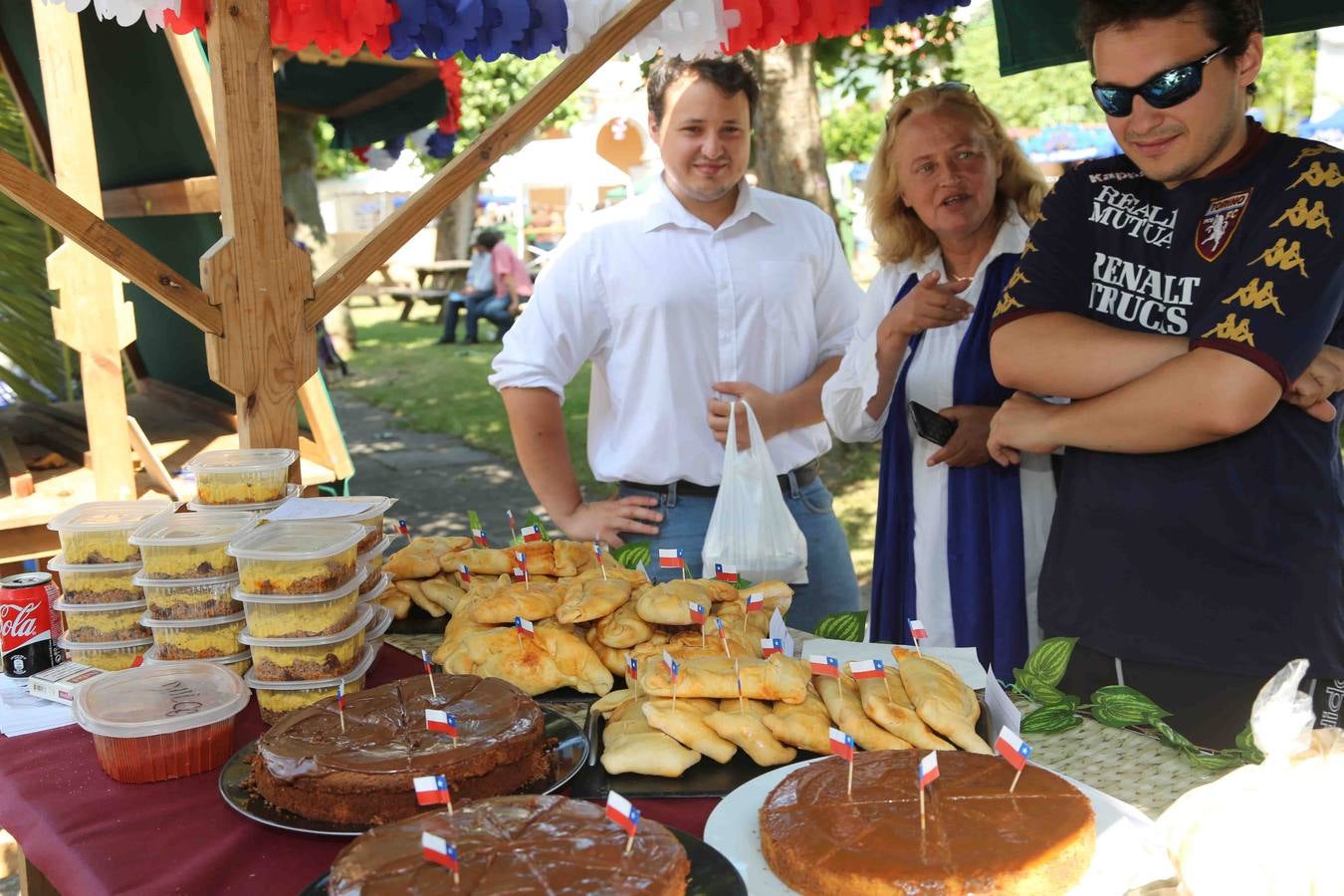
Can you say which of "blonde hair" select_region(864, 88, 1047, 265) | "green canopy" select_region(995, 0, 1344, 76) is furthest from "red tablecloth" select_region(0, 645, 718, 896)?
"green canopy" select_region(995, 0, 1344, 76)

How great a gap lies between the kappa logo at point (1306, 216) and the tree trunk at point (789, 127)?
538 cm

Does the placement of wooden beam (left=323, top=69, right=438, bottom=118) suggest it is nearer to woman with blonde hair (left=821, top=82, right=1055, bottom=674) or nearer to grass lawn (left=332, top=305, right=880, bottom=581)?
grass lawn (left=332, top=305, right=880, bottom=581)

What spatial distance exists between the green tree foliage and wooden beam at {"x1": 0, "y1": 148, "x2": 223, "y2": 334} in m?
2.65

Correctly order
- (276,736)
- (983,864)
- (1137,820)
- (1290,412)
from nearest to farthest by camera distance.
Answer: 1. (983,864)
2. (1137,820)
3. (276,736)
4. (1290,412)

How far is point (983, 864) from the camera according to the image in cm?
136

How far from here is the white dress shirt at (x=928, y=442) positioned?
2826 millimetres

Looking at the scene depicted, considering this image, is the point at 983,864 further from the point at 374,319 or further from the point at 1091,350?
the point at 374,319

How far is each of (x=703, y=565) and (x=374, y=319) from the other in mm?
20863

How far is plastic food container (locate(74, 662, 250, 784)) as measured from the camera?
73.5 inches

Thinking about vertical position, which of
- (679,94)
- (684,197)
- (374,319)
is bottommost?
(374,319)

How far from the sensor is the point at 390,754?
5.51 ft

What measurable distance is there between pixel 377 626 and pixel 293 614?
1.00ft

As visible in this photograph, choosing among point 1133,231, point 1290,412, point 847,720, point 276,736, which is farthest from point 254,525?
point 1290,412

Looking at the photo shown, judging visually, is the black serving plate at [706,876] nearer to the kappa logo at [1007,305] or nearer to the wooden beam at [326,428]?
the kappa logo at [1007,305]
